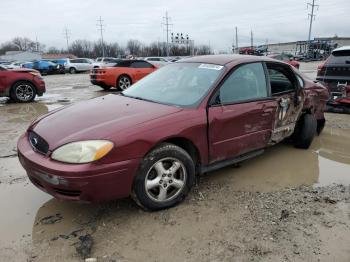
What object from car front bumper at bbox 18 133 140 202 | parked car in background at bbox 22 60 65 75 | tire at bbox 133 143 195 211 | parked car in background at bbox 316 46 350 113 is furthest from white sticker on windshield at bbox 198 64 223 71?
parked car in background at bbox 22 60 65 75

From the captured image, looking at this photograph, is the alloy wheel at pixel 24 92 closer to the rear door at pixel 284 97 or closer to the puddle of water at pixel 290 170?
the puddle of water at pixel 290 170

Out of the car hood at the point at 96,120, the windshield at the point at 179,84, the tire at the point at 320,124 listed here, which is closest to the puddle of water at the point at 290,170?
the tire at the point at 320,124

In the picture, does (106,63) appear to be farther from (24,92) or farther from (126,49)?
(126,49)

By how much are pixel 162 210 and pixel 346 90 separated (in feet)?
19.6

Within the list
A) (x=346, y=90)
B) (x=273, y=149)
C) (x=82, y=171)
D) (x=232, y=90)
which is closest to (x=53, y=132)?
(x=82, y=171)

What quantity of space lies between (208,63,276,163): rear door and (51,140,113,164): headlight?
1269mm

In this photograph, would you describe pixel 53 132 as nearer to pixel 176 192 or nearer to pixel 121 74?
pixel 176 192

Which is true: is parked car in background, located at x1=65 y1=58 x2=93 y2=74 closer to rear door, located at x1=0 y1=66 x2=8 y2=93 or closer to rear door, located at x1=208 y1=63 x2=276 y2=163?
rear door, located at x1=0 y1=66 x2=8 y2=93

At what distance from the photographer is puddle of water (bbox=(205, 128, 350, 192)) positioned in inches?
175

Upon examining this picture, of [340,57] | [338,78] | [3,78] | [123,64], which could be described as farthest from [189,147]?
[123,64]

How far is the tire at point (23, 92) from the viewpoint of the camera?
12.0 metres

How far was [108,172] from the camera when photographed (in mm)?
3195

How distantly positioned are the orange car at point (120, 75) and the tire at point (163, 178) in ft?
37.3

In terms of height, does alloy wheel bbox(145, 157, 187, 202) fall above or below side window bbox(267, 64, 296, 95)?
below
